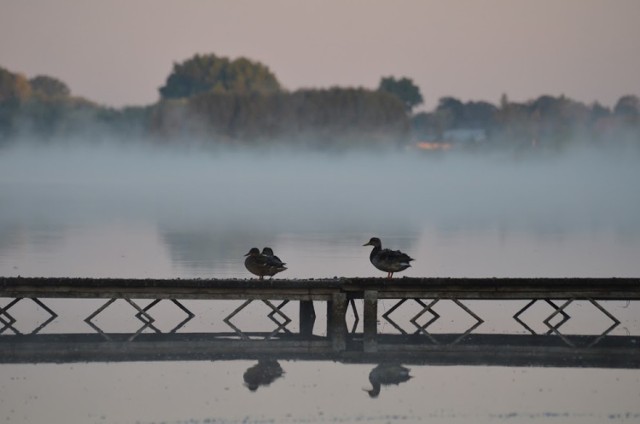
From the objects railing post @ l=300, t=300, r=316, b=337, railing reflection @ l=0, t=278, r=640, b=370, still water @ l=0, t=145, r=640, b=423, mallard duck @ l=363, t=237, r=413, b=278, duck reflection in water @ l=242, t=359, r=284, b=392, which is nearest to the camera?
still water @ l=0, t=145, r=640, b=423

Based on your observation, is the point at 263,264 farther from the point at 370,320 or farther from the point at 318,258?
the point at 318,258

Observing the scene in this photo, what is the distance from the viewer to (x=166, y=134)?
170250 mm

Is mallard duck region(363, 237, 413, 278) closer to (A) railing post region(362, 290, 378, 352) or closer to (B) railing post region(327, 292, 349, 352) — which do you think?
(A) railing post region(362, 290, 378, 352)

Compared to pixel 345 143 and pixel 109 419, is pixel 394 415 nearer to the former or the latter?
pixel 109 419

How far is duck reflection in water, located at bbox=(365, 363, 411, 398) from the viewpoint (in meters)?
18.5

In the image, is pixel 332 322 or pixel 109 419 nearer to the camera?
pixel 109 419

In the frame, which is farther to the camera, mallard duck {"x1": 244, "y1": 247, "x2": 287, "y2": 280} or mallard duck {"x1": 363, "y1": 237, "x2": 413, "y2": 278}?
mallard duck {"x1": 363, "y1": 237, "x2": 413, "y2": 278}

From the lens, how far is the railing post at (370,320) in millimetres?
20766

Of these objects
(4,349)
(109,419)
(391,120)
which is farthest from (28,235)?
(391,120)

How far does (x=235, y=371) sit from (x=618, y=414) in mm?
5401

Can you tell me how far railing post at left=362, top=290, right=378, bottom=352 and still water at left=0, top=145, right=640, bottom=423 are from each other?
41.8 inches

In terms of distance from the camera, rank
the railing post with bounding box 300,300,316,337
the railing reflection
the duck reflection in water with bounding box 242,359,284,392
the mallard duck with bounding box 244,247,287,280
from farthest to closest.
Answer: the railing post with bounding box 300,300,316,337 < the mallard duck with bounding box 244,247,287,280 < the railing reflection < the duck reflection in water with bounding box 242,359,284,392

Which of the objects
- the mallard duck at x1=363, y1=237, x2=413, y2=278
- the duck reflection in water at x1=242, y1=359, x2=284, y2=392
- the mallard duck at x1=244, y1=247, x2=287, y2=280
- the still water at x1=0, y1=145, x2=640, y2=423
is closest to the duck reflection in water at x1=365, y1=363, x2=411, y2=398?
the still water at x1=0, y1=145, x2=640, y2=423

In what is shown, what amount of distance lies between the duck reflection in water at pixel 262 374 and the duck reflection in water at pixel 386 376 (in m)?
1.33
